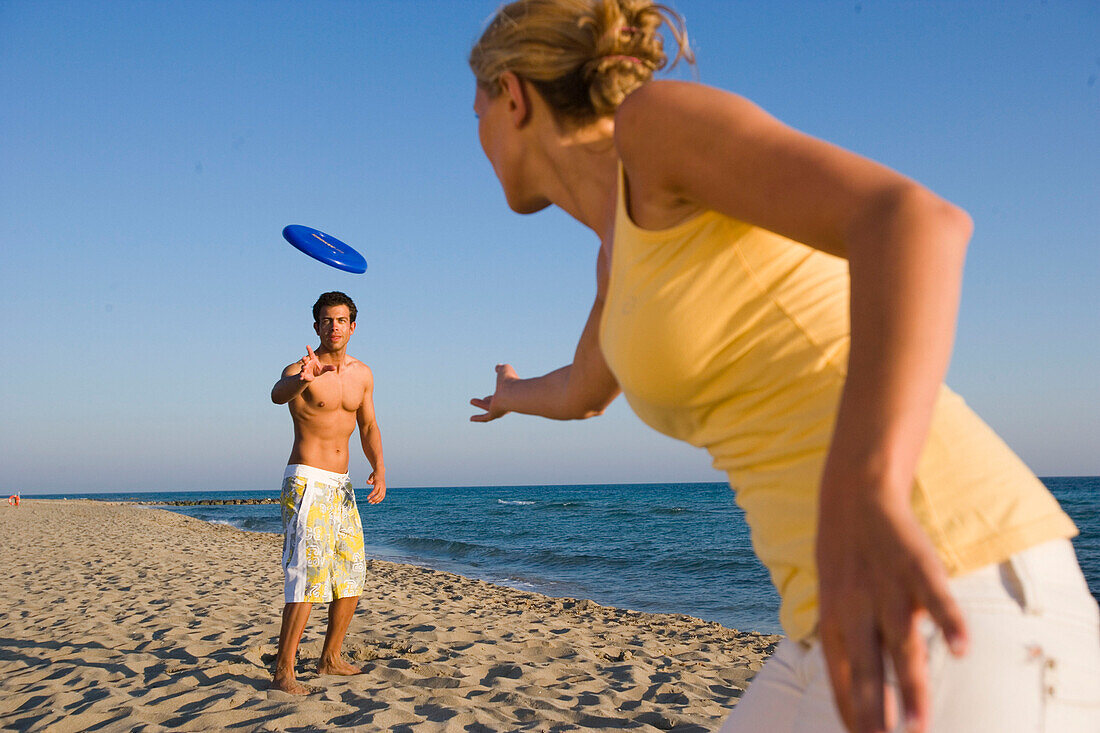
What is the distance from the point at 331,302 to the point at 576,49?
181 inches

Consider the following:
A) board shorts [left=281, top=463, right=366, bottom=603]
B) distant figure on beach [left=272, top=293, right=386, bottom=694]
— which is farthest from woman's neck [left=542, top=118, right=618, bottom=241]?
board shorts [left=281, top=463, right=366, bottom=603]

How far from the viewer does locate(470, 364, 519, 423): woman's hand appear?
2.02 meters

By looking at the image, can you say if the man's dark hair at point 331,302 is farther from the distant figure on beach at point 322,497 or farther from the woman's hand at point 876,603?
the woman's hand at point 876,603

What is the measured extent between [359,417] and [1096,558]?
16.9 metres

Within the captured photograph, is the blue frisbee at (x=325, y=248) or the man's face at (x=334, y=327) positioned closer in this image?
the blue frisbee at (x=325, y=248)

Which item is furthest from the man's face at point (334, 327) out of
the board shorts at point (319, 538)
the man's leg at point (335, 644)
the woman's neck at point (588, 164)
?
the woman's neck at point (588, 164)

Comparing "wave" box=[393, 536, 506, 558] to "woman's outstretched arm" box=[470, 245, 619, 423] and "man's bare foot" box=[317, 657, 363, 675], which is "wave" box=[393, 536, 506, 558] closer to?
"man's bare foot" box=[317, 657, 363, 675]

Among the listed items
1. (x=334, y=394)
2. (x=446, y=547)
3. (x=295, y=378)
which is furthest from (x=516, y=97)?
(x=446, y=547)

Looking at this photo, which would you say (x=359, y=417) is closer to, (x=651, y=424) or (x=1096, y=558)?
(x=651, y=424)

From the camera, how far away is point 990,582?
878mm

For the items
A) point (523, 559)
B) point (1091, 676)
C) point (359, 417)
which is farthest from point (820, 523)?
point (523, 559)

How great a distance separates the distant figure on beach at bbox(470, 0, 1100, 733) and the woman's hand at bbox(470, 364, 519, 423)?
835mm

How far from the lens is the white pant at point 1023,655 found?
2.79 ft

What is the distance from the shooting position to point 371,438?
6.18 m
